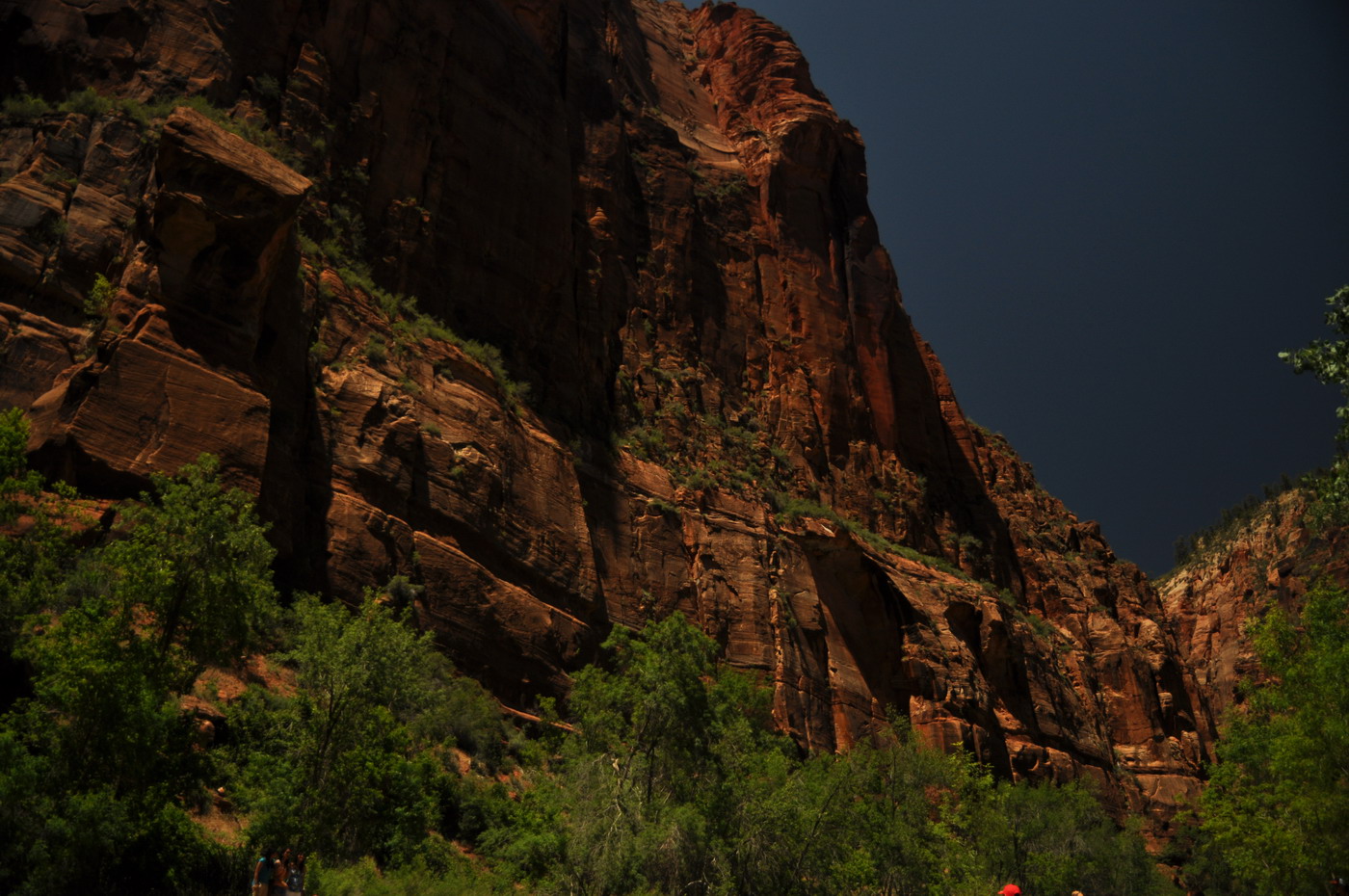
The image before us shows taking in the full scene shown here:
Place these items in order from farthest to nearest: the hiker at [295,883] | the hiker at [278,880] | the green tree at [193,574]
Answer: the green tree at [193,574] < the hiker at [295,883] < the hiker at [278,880]

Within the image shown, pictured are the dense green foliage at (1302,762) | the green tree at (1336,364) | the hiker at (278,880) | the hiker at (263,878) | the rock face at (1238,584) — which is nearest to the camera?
the hiker at (263,878)

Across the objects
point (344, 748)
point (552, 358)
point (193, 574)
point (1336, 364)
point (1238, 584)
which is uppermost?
point (1238, 584)

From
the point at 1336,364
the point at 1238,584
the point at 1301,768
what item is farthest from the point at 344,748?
the point at 1238,584

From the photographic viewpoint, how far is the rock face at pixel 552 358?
22391 mm

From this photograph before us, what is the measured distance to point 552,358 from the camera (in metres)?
37.5

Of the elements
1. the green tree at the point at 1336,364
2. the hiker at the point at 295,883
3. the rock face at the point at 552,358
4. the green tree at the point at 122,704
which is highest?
the rock face at the point at 552,358

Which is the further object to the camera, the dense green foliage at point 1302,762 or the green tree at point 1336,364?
the dense green foliage at point 1302,762

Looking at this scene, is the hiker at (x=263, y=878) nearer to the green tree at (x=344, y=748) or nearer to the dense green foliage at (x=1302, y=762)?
the green tree at (x=344, y=748)

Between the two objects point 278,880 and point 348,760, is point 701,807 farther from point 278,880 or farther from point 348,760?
point 278,880

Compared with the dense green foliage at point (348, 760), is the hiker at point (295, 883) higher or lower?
lower

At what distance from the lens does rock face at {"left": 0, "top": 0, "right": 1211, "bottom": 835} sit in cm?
2239

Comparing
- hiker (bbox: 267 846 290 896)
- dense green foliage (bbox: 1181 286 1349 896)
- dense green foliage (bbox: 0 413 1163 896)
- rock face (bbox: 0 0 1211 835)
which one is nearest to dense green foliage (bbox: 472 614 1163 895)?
dense green foliage (bbox: 0 413 1163 896)

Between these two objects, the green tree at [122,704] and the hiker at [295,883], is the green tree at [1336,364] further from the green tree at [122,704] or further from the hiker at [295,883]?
the green tree at [122,704]

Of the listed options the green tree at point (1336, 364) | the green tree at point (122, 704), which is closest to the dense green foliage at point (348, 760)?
the green tree at point (122, 704)
